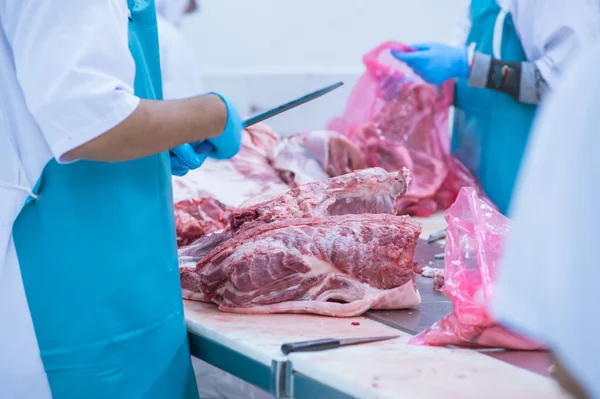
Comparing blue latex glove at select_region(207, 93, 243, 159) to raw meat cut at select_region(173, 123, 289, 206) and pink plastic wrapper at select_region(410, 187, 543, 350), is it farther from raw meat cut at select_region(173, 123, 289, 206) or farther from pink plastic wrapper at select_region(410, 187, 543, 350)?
raw meat cut at select_region(173, 123, 289, 206)

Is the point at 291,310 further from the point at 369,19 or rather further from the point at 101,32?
the point at 369,19

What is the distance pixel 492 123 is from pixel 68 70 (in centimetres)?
252

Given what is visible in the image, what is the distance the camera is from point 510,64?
3295 millimetres

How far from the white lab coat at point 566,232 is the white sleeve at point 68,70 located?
807mm

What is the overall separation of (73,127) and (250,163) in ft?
6.75

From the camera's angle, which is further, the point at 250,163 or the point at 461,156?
the point at 461,156

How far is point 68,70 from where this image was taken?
1427 millimetres

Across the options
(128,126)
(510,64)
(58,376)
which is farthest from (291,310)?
(510,64)

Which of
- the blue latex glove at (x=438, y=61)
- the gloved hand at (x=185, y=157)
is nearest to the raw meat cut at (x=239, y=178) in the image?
the blue latex glove at (x=438, y=61)

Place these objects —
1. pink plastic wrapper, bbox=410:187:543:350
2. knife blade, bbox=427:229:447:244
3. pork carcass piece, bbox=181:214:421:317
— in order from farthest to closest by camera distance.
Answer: knife blade, bbox=427:229:447:244 < pork carcass piece, bbox=181:214:421:317 < pink plastic wrapper, bbox=410:187:543:350

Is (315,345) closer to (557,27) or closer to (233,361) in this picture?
(233,361)

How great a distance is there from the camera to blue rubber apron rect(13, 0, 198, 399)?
1.64 m

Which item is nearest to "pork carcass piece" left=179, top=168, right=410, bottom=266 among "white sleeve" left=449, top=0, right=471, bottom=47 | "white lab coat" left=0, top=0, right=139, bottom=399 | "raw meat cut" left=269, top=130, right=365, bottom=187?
"white lab coat" left=0, top=0, right=139, bottom=399

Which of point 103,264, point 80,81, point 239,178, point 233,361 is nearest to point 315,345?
point 233,361
